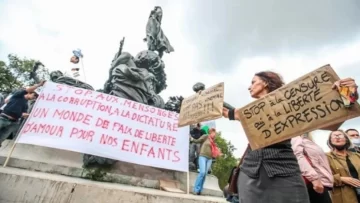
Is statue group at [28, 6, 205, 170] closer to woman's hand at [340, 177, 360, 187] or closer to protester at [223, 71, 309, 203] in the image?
protester at [223, 71, 309, 203]

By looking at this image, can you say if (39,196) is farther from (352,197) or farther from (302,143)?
(352,197)

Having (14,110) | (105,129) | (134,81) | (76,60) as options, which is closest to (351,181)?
(105,129)

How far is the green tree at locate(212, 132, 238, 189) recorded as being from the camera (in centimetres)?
2992

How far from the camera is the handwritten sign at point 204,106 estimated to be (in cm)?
191

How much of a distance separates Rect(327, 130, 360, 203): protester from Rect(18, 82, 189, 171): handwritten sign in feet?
7.60

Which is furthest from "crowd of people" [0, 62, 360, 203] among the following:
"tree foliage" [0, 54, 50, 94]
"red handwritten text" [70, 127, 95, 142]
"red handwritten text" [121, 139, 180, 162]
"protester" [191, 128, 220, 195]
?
"tree foliage" [0, 54, 50, 94]

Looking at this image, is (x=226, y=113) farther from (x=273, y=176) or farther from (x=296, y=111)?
(x=273, y=176)

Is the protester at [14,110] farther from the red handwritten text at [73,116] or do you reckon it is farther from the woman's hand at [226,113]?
the woman's hand at [226,113]

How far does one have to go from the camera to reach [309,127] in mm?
1417

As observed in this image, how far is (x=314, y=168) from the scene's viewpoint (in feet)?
7.12

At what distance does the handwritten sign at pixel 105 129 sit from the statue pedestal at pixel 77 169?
527 millimetres

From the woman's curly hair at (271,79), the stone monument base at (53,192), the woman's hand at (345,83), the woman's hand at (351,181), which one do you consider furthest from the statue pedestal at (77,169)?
the woman's hand at (345,83)

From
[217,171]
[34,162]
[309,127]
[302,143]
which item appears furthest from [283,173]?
[217,171]

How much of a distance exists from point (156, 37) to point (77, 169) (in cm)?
589
